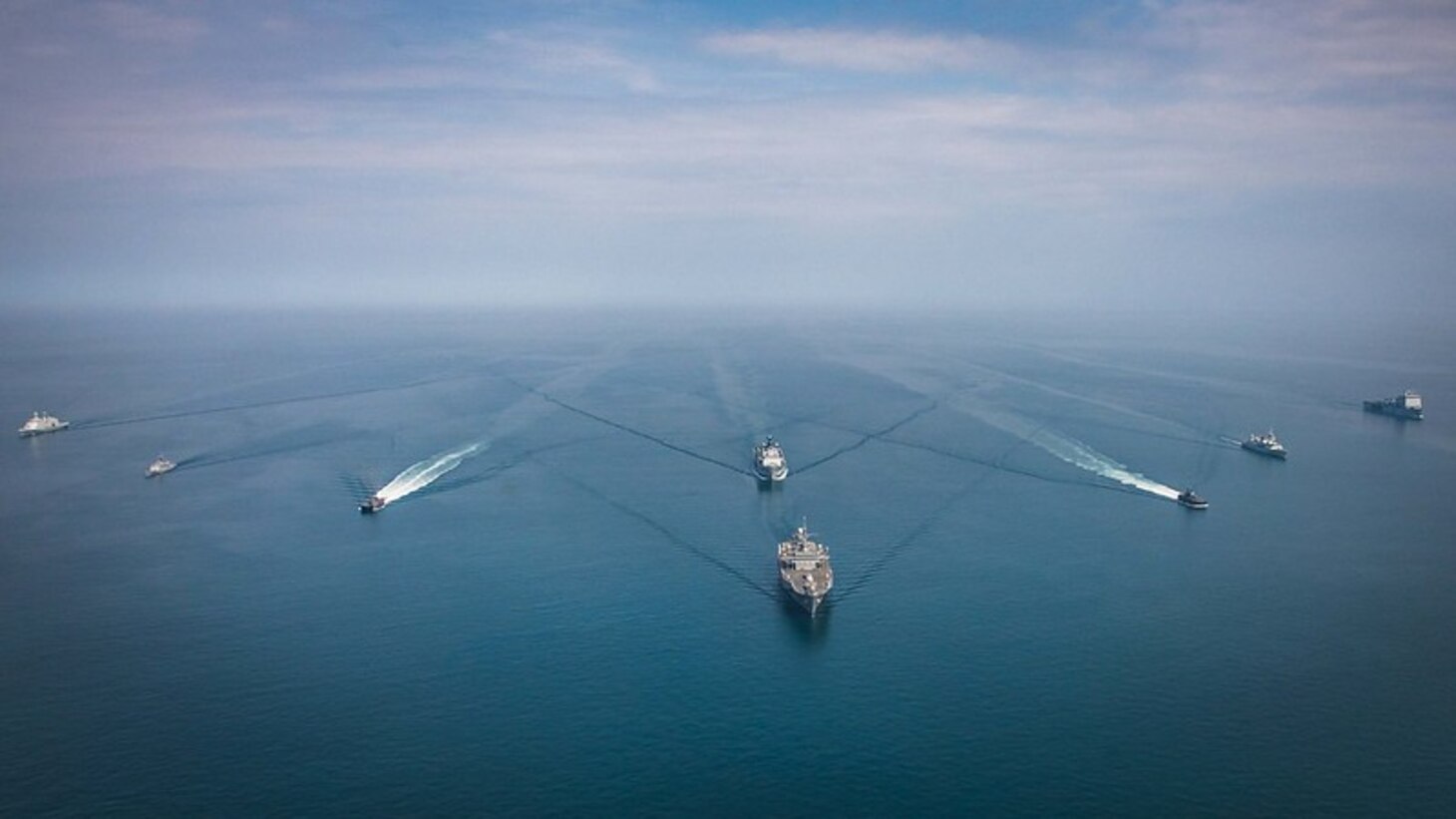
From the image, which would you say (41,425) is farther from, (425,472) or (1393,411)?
(1393,411)

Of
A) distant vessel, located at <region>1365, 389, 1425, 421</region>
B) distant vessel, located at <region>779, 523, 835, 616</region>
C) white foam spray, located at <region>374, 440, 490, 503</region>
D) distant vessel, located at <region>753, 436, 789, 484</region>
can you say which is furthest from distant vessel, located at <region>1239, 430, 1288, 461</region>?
white foam spray, located at <region>374, 440, 490, 503</region>

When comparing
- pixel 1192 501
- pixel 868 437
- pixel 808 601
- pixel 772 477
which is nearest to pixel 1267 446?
pixel 1192 501

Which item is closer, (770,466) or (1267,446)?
(770,466)

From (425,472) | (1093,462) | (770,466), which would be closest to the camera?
(770,466)

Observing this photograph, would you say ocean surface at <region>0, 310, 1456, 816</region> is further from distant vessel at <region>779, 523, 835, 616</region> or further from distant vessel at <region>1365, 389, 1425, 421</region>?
distant vessel at <region>1365, 389, 1425, 421</region>

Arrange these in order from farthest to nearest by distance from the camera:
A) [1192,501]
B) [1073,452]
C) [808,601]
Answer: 1. [1073,452]
2. [1192,501]
3. [808,601]

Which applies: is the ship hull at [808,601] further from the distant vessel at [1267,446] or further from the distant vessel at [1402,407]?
the distant vessel at [1402,407]

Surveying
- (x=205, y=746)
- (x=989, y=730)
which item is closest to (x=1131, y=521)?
(x=989, y=730)

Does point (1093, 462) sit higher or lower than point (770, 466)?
lower

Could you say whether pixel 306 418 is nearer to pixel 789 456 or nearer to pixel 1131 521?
pixel 789 456

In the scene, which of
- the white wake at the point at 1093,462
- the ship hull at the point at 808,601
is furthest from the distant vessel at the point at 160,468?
the white wake at the point at 1093,462
